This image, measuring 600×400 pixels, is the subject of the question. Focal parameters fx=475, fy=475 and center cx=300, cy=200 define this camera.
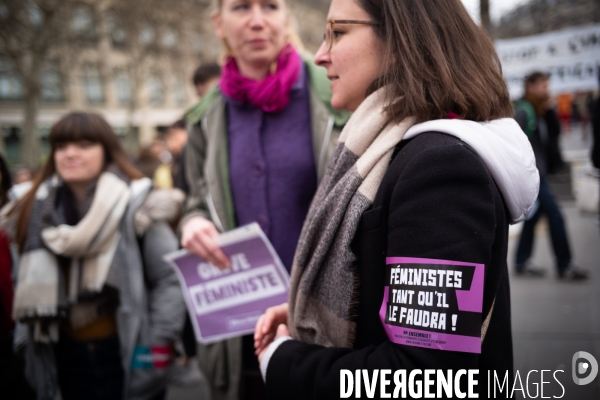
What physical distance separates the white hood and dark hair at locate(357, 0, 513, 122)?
2.2 inches

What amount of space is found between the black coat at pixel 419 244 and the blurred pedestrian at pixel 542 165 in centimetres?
443

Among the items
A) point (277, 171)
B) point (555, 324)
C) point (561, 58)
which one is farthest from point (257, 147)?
point (561, 58)

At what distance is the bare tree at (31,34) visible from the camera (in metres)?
14.2

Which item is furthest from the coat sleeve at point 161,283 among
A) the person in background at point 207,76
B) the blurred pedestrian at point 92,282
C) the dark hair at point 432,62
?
the person in background at point 207,76

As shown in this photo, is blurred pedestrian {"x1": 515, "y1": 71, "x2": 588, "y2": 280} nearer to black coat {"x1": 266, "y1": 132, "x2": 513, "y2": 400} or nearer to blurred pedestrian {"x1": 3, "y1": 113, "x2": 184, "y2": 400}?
blurred pedestrian {"x1": 3, "y1": 113, "x2": 184, "y2": 400}

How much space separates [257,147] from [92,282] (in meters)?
1.16

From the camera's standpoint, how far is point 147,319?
2.53m

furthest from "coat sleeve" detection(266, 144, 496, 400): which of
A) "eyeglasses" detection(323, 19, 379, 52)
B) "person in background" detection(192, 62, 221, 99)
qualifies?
"person in background" detection(192, 62, 221, 99)

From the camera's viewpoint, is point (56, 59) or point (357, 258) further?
point (56, 59)

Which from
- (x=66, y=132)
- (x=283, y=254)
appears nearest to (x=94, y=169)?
(x=66, y=132)

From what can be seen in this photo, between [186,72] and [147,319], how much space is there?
27.1 meters

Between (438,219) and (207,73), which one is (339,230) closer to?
(438,219)

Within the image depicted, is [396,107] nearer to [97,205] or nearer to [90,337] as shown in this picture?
[97,205]

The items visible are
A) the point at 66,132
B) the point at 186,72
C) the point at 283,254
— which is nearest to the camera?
the point at 283,254
